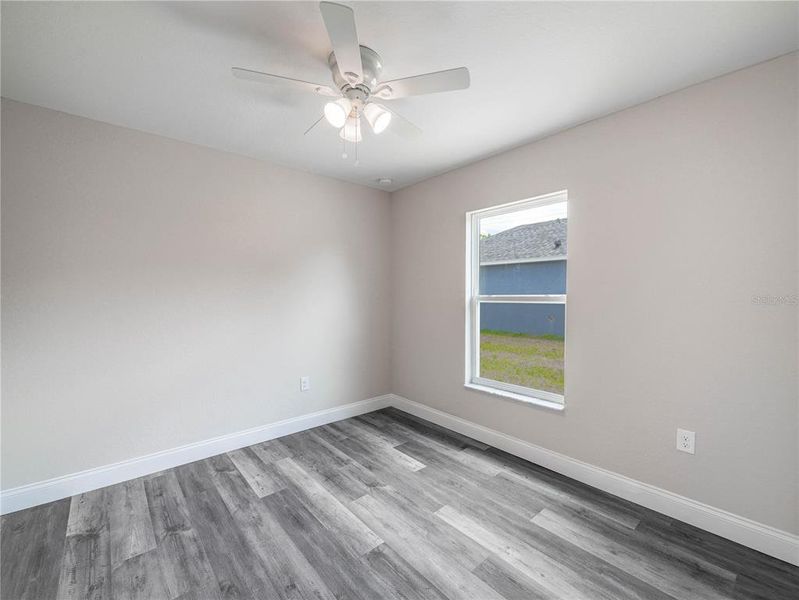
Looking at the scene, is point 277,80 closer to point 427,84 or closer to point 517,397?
point 427,84

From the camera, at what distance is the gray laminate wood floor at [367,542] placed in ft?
4.92

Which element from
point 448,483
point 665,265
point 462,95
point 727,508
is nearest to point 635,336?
point 665,265

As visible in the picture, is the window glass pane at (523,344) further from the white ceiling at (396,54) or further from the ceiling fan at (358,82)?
the ceiling fan at (358,82)

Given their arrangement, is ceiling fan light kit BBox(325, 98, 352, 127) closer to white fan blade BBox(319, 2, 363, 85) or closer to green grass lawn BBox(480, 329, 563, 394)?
white fan blade BBox(319, 2, 363, 85)

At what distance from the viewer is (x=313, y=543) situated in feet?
5.79

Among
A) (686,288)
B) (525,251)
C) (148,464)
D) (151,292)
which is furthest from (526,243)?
(148,464)

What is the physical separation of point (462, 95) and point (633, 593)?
8.56 ft

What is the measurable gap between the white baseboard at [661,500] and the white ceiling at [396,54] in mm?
2330

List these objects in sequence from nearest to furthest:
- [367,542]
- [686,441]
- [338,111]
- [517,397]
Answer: [338,111] < [367,542] < [686,441] < [517,397]

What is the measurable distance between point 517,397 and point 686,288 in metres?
1.37

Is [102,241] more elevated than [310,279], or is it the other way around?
[102,241]

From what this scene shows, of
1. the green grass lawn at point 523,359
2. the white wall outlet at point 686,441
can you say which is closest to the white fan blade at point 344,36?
the green grass lawn at point 523,359

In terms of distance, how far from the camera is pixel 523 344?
281 cm

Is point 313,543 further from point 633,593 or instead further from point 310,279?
point 310,279
